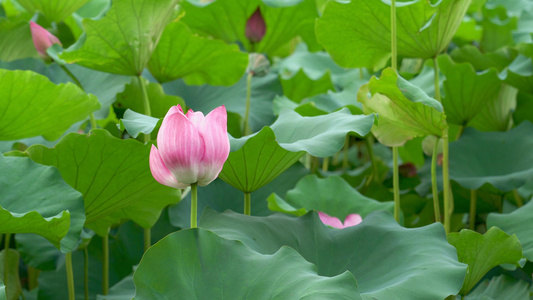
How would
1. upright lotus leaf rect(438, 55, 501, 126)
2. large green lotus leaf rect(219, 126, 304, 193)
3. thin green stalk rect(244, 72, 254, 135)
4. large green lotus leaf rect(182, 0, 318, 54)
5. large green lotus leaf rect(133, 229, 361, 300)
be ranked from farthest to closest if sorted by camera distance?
1. large green lotus leaf rect(182, 0, 318, 54)
2. thin green stalk rect(244, 72, 254, 135)
3. upright lotus leaf rect(438, 55, 501, 126)
4. large green lotus leaf rect(219, 126, 304, 193)
5. large green lotus leaf rect(133, 229, 361, 300)

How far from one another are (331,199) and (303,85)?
0.56 meters

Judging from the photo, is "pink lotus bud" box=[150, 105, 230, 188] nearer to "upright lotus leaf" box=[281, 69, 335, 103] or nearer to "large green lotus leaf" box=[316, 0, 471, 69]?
"large green lotus leaf" box=[316, 0, 471, 69]

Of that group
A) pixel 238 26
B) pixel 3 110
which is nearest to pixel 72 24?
pixel 238 26

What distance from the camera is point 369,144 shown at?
150cm

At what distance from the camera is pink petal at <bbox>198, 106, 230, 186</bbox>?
682 mm

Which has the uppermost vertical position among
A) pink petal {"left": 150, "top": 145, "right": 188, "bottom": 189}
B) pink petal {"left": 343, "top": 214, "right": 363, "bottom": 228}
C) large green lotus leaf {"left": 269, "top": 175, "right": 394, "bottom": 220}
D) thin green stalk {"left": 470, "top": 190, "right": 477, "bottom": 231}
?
pink petal {"left": 150, "top": 145, "right": 188, "bottom": 189}

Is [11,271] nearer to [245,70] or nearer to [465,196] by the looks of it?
[245,70]

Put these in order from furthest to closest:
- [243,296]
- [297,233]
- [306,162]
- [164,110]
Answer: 1. [306,162]
2. [164,110]
3. [297,233]
4. [243,296]

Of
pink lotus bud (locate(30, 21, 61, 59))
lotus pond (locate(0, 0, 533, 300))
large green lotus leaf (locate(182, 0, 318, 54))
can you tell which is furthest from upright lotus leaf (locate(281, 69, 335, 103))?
pink lotus bud (locate(30, 21, 61, 59))

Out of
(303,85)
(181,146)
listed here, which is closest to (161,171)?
(181,146)

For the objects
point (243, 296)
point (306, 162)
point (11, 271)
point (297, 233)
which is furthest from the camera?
point (306, 162)

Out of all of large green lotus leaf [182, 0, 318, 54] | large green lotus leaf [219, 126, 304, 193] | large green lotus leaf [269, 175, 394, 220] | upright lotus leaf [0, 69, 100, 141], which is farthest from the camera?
large green lotus leaf [182, 0, 318, 54]

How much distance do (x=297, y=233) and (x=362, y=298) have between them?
0.19 metres

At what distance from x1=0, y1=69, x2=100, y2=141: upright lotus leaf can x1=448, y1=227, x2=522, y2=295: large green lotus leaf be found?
0.64m
